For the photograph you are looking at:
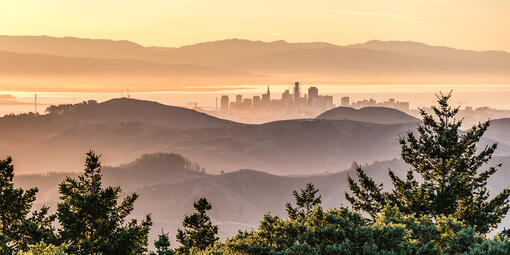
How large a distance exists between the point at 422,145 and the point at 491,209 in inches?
315

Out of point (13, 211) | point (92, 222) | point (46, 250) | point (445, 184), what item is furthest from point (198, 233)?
point (46, 250)

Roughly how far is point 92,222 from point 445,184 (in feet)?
102

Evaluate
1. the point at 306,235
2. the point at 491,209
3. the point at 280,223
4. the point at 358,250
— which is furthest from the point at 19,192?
the point at 491,209

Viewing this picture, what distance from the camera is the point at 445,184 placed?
166 feet

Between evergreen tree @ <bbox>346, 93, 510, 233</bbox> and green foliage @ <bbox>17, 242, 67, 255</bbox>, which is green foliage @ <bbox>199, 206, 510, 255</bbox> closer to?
green foliage @ <bbox>17, 242, 67, 255</bbox>

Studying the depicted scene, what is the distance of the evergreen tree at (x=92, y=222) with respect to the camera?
108 feet

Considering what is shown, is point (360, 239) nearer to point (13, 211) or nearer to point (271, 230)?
point (271, 230)

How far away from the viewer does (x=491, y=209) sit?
46.6m

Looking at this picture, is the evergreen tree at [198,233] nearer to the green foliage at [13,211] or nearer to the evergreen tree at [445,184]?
the green foliage at [13,211]

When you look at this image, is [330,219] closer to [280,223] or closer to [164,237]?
[280,223]

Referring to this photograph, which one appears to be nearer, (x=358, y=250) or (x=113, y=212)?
(x=358, y=250)

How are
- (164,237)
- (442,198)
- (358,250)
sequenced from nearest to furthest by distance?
1. (358,250)
2. (164,237)
3. (442,198)

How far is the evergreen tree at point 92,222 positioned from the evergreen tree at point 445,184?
74.6ft

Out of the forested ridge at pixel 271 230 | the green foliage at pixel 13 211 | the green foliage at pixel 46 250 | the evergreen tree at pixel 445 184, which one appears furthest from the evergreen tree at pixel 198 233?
the green foliage at pixel 46 250
